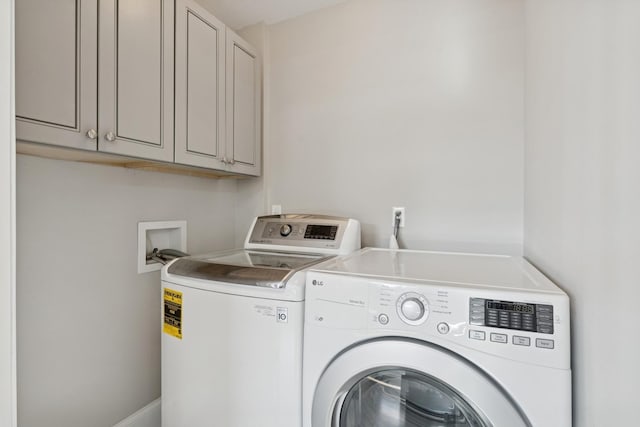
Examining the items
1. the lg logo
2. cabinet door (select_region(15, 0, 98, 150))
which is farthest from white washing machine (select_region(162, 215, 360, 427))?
cabinet door (select_region(15, 0, 98, 150))

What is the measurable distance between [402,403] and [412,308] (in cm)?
31

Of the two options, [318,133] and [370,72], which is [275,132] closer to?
[318,133]

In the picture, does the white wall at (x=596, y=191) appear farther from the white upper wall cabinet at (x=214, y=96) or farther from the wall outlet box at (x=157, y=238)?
the wall outlet box at (x=157, y=238)

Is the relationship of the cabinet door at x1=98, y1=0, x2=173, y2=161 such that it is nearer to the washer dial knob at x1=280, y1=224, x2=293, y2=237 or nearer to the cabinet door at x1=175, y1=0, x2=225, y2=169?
the cabinet door at x1=175, y1=0, x2=225, y2=169

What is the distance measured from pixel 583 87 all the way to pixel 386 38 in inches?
46.7

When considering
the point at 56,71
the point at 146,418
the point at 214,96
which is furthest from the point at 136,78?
the point at 146,418

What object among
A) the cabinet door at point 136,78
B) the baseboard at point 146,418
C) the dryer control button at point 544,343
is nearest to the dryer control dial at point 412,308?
the dryer control button at point 544,343

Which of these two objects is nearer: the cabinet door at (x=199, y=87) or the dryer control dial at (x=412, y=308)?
the dryer control dial at (x=412, y=308)

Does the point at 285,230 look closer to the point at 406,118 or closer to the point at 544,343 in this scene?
the point at 406,118

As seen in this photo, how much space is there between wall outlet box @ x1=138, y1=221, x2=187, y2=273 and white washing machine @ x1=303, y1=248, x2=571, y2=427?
0.97 metres

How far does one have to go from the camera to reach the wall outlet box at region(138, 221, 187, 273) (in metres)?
1.47

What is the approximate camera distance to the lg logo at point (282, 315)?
3.10 ft

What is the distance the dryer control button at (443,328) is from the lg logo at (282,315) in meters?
0.45

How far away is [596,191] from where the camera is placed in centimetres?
64
